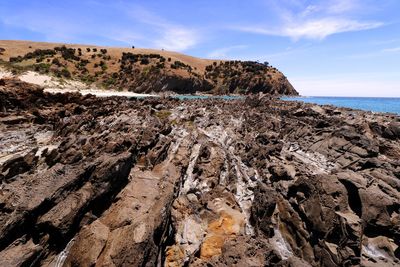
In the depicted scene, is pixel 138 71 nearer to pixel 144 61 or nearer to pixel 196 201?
pixel 144 61

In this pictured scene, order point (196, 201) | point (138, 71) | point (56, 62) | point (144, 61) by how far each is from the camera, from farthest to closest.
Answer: point (144, 61)
point (138, 71)
point (56, 62)
point (196, 201)

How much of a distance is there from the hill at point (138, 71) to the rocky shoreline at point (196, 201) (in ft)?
211

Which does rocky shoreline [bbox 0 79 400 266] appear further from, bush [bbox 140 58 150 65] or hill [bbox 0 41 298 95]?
bush [bbox 140 58 150 65]

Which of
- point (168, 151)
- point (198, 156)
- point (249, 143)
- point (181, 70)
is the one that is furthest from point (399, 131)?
point (181, 70)

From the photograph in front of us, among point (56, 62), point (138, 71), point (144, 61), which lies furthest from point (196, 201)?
point (144, 61)

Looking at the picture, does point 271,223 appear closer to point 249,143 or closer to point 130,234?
point 130,234

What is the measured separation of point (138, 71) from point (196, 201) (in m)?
89.2

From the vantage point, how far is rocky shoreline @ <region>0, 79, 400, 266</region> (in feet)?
35.0

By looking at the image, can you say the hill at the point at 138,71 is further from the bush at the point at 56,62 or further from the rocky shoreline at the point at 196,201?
the rocky shoreline at the point at 196,201

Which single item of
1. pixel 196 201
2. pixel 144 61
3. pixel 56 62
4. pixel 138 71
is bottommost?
pixel 196 201

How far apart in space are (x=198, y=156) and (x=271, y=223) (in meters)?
7.64

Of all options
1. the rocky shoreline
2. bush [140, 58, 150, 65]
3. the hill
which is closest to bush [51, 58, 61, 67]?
the hill

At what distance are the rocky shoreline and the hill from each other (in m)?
64.4

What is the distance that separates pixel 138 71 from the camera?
98.2m
